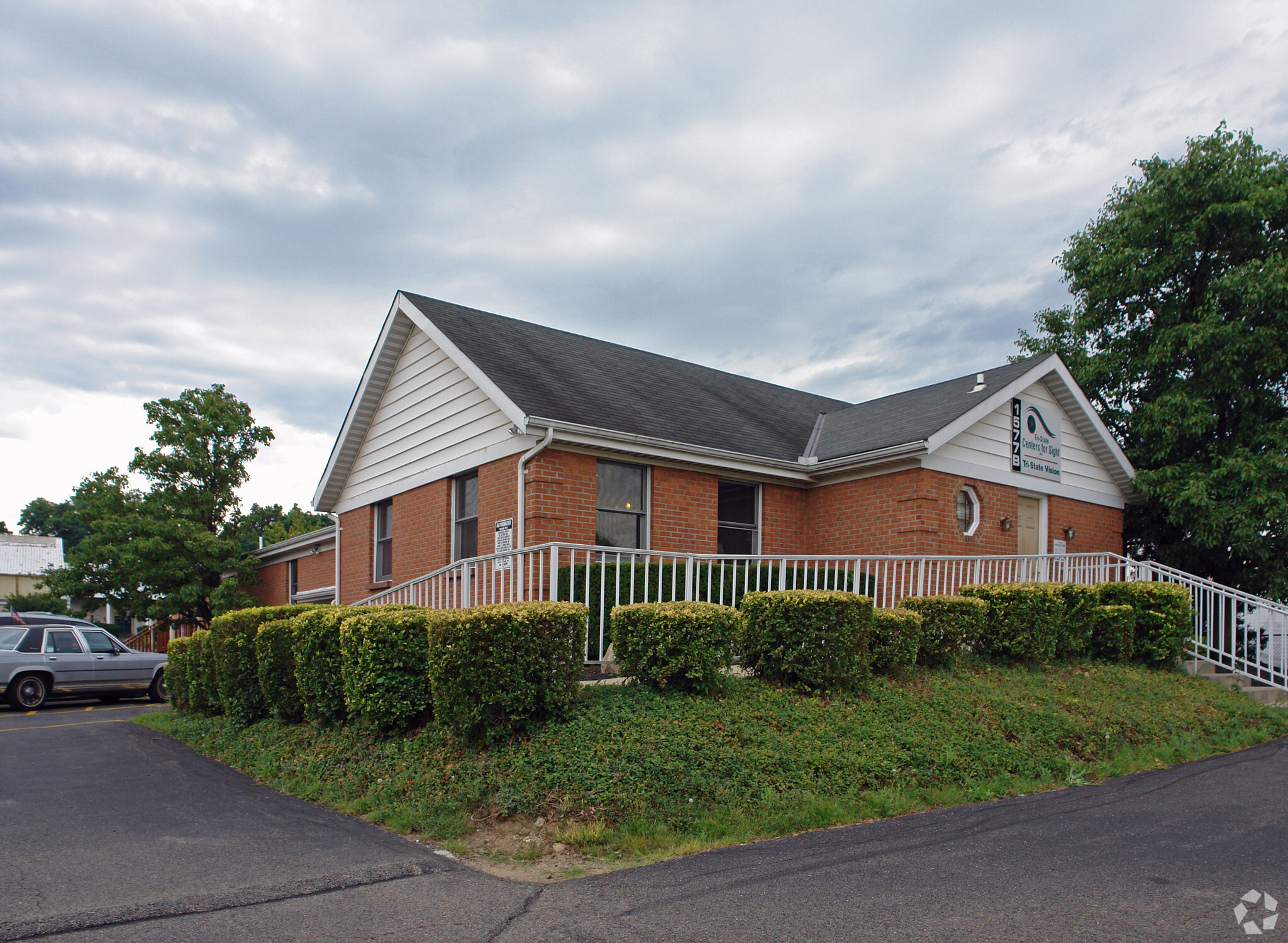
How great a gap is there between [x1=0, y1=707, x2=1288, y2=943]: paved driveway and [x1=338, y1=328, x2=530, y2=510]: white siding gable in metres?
6.62

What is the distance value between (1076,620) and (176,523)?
69.0 feet

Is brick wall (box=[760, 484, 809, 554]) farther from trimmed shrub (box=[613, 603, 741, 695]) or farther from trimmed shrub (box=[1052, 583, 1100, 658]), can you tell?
trimmed shrub (box=[613, 603, 741, 695])

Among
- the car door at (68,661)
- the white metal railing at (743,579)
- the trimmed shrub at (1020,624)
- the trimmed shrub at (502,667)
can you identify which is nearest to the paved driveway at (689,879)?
the trimmed shrub at (502,667)

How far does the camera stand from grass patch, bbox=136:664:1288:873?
5.98m

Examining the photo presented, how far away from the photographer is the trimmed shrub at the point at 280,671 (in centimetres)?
920

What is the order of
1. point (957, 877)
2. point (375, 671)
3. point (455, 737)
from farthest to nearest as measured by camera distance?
point (375, 671), point (455, 737), point (957, 877)

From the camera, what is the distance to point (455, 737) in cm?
709

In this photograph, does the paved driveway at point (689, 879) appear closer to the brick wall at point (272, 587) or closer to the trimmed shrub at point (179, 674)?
the trimmed shrub at point (179, 674)

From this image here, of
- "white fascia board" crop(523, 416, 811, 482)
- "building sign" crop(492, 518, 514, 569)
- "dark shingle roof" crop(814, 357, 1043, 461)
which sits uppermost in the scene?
"dark shingle roof" crop(814, 357, 1043, 461)

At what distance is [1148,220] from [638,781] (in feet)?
50.0

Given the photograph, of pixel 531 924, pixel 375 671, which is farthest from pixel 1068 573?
pixel 531 924

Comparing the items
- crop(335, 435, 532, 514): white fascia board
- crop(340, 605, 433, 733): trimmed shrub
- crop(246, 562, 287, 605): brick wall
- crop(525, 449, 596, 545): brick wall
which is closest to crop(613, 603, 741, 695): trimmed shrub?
crop(340, 605, 433, 733): trimmed shrub

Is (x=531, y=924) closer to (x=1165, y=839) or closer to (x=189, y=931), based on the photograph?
(x=189, y=931)

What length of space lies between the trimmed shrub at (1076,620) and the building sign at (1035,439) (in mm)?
3910
